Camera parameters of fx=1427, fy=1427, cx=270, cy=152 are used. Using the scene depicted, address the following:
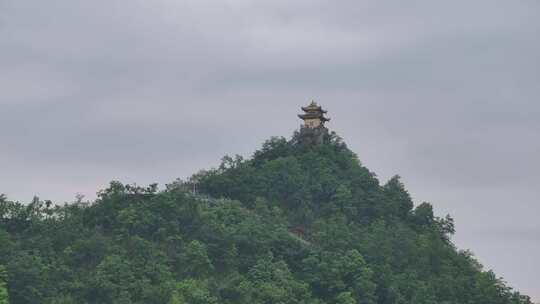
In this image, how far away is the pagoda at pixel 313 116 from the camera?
8391cm

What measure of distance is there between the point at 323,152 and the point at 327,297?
60.0ft

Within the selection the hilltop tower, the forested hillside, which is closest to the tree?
the forested hillside

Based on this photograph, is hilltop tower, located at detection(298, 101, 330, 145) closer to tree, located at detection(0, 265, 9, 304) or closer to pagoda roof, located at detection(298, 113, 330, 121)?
pagoda roof, located at detection(298, 113, 330, 121)

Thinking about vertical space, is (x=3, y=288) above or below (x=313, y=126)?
below

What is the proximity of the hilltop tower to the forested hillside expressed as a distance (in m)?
6.24

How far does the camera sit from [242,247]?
63938mm

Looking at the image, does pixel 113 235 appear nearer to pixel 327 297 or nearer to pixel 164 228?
pixel 164 228

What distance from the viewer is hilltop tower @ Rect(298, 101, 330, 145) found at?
82625mm

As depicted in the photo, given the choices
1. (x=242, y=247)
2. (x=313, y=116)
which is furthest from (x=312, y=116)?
(x=242, y=247)

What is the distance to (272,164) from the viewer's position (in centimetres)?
7694

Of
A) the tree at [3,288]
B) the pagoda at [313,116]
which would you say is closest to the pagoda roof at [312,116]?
the pagoda at [313,116]

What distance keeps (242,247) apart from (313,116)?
2127 centimetres

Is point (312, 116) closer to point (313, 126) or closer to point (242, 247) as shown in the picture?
point (313, 126)

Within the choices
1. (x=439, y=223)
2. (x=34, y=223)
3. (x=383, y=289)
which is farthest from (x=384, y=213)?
(x=34, y=223)
